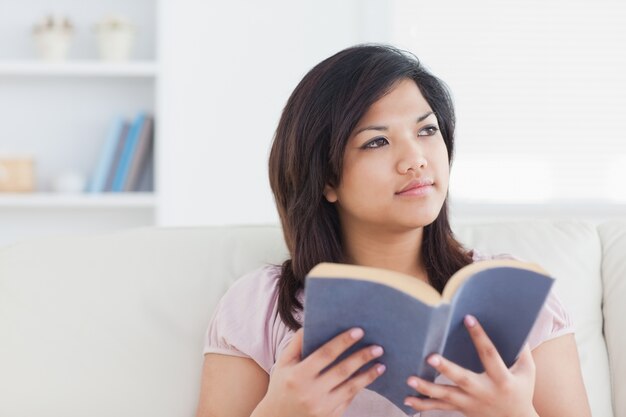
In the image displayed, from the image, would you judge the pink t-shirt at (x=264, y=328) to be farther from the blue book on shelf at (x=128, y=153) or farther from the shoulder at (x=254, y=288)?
the blue book on shelf at (x=128, y=153)

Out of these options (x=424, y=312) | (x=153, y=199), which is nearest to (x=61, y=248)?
(x=424, y=312)

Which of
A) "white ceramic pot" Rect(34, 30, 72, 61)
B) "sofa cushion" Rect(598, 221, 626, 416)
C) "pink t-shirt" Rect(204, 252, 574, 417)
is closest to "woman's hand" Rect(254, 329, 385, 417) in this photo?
"pink t-shirt" Rect(204, 252, 574, 417)

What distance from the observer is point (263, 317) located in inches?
63.7

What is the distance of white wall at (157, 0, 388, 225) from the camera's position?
360cm

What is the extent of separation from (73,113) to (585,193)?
6.58ft

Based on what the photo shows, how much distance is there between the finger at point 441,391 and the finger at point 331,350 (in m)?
0.09

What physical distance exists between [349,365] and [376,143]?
0.48 meters

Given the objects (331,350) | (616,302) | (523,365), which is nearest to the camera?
(331,350)

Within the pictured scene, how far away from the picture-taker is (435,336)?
1.11 m

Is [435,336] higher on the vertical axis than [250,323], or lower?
higher

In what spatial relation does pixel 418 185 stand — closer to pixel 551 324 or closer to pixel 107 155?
pixel 551 324

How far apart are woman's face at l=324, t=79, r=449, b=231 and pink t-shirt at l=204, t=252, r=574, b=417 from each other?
0.22 m

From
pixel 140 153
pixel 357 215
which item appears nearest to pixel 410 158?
pixel 357 215

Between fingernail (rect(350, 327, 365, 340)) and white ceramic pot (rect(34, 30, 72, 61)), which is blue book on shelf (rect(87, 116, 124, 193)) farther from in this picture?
fingernail (rect(350, 327, 365, 340))
